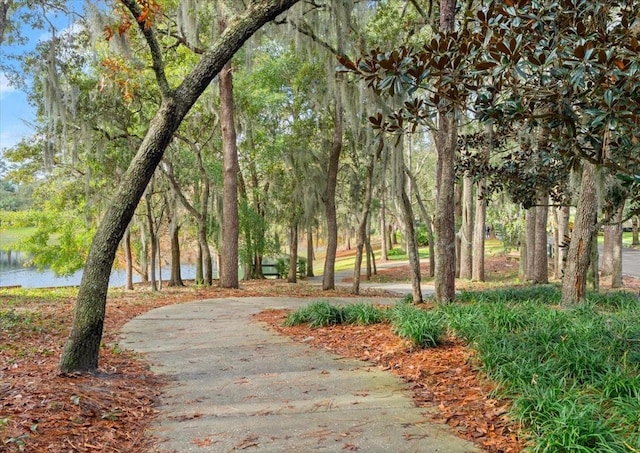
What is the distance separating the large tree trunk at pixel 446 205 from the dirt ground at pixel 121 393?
88.7 inches

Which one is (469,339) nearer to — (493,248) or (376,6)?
(376,6)

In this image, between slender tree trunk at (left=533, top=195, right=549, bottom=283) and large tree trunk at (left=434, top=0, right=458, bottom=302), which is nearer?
large tree trunk at (left=434, top=0, right=458, bottom=302)

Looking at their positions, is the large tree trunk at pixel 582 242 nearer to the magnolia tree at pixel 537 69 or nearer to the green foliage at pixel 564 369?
the green foliage at pixel 564 369

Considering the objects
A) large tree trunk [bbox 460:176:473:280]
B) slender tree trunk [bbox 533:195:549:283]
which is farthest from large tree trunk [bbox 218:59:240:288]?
large tree trunk [bbox 460:176:473:280]

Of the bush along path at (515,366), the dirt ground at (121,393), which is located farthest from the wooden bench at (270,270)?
the dirt ground at (121,393)

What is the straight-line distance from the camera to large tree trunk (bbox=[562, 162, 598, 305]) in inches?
275

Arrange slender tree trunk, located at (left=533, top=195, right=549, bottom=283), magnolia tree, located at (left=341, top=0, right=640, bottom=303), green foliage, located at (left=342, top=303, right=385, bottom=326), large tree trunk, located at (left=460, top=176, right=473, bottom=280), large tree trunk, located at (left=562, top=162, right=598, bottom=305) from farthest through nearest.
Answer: large tree trunk, located at (left=460, top=176, right=473, bottom=280) < slender tree trunk, located at (left=533, top=195, right=549, bottom=283) < large tree trunk, located at (left=562, top=162, right=598, bottom=305) < green foliage, located at (left=342, top=303, right=385, bottom=326) < magnolia tree, located at (left=341, top=0, right=640, bottom=303)

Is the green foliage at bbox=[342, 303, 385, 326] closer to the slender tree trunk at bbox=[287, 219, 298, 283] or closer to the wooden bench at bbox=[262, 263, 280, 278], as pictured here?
the slender tree trunk at bbox=[287, 219, 298, 283]

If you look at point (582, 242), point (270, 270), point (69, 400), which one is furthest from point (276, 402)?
point (270, 270)

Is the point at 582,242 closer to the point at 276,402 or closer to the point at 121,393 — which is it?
the point at 276,402

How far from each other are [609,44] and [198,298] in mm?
9750

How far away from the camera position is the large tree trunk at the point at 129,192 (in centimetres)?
417

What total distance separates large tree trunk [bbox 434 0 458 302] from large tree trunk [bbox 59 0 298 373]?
387cm

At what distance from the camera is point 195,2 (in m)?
10.8
